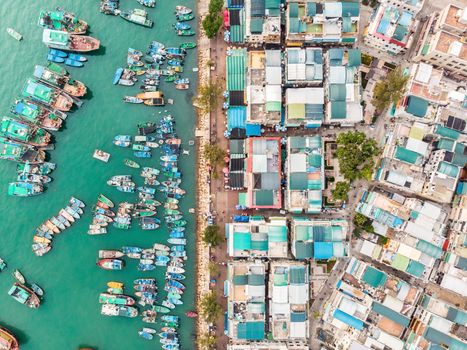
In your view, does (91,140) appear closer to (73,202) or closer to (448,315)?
(73,202)

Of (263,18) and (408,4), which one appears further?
(263,18)

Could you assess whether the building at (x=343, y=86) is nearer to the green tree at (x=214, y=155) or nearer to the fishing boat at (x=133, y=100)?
the green tree at (x=214, y=155)

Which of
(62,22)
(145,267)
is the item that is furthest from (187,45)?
(145,267)

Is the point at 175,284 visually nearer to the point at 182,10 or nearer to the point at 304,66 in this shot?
the point at 304,66

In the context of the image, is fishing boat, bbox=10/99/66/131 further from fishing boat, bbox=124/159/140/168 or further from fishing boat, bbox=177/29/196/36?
fishing boat, bbox=177/29/196/36

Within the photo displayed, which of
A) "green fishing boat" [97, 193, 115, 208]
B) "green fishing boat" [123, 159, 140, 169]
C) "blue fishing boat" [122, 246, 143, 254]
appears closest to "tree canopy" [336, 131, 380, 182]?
"green fishing boat" [123, 159, 140, 169]
